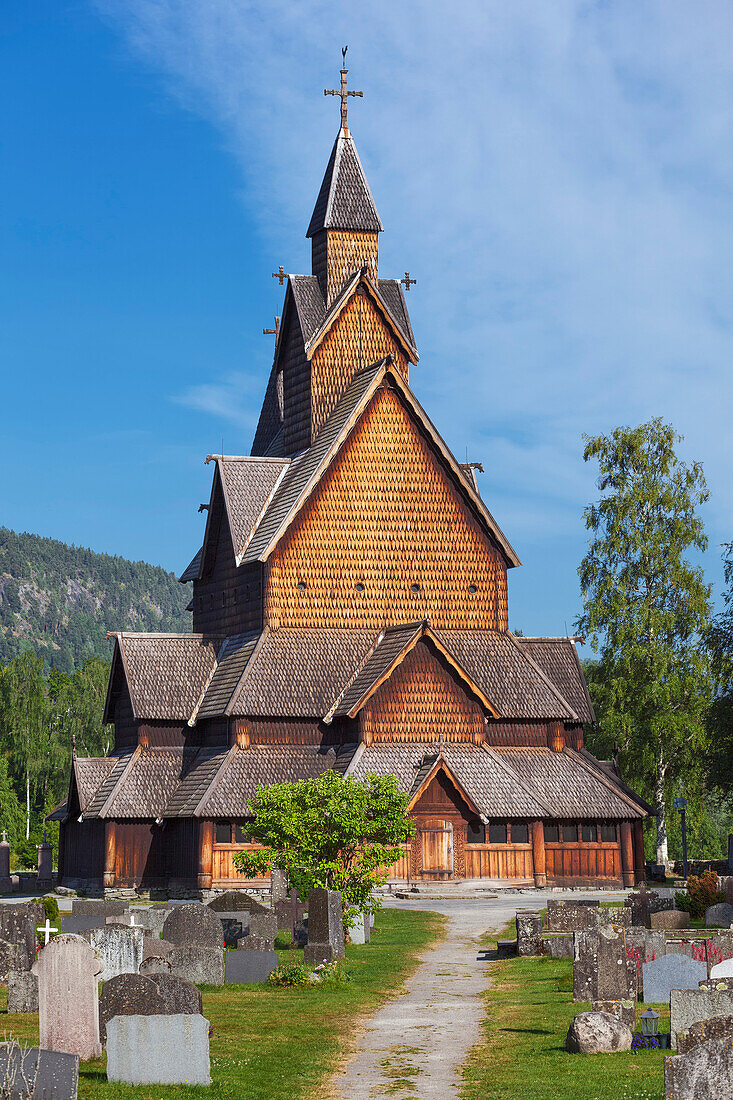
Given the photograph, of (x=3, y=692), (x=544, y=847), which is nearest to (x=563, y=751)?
(x=544, y=847)

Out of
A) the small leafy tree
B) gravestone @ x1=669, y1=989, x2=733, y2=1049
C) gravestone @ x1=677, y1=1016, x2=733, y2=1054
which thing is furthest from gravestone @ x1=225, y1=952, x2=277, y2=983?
gravestone @ x1=677, y1=1016, x2=733, y2=1054

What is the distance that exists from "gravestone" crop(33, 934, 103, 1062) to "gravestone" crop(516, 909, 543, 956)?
12.4 m

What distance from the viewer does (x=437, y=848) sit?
46.3m

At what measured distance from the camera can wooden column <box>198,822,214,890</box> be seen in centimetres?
4594

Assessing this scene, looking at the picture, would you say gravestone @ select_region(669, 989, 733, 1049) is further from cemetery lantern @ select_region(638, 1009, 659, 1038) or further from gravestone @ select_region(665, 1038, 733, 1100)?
gravestone @ select_region(665, 1038, 733, 1100)

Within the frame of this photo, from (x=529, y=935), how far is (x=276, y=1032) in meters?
10.2

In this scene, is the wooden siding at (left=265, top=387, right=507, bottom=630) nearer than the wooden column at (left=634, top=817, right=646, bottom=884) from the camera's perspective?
No

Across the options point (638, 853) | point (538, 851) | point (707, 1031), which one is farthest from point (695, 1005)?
point (638, 853)

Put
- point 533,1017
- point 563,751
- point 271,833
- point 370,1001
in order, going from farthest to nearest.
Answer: point 563,751, point 271,833, point 370,1001, point 533,1017

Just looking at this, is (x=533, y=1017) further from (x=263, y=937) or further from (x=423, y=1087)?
(x=263, y=937)

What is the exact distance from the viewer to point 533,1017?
800 inches

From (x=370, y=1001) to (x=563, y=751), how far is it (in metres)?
29.7

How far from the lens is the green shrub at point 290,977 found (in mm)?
23812

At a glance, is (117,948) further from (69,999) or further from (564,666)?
(564,666)
